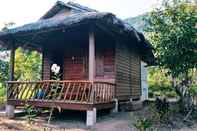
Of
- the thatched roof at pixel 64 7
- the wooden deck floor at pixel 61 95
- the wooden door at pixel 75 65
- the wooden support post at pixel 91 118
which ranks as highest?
the thatched roof at pixel 64 7

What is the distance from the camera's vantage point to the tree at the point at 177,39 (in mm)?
12148

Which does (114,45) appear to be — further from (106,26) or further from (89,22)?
(89,22)

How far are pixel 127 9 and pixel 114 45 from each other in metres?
55.2

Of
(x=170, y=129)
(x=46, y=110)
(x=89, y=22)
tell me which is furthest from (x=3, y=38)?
(x=170, y=129)

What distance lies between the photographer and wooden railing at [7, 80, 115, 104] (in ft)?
34.5

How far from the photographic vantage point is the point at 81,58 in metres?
14.7

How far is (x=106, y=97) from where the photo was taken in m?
12.0

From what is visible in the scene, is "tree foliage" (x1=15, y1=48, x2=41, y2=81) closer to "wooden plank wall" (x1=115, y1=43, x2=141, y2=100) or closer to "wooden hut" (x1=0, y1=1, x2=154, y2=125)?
"wooden hut" (x1=0, y1=1, x2=154, y2=125)

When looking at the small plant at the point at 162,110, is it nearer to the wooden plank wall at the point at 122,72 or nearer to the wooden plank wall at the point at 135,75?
the wooden plank wall at the point at 122,72

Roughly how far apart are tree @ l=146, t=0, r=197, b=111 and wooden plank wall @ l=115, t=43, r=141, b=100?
1819mm

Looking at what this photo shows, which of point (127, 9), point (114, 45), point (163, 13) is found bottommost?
point (114, 45)

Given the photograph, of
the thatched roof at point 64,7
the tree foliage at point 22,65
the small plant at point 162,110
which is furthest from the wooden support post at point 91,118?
the tree foliage at point 22,65

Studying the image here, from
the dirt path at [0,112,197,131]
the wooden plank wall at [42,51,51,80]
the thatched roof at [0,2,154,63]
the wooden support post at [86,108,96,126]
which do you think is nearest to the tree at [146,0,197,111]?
the thatched roof at [0,2,154,63]


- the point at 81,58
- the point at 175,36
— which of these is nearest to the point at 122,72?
the point at 81,58
